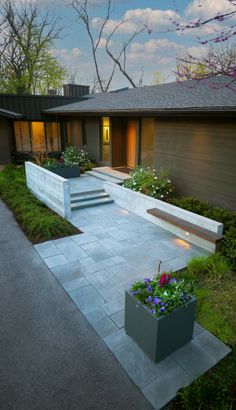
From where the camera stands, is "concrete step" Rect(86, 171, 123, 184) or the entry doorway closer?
"concrete step" Rect(86, 171, 123, 184)

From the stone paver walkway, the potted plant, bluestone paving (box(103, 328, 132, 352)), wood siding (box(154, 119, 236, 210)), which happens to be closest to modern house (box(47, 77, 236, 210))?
wood siding (box(154, 119, 236, 210))

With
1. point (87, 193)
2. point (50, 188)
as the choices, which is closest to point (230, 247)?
point (87, 193)

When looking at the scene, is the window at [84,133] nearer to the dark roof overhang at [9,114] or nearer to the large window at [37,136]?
the large window at [37,136]

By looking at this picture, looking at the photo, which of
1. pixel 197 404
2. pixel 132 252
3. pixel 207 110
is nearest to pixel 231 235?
pixel 132 252

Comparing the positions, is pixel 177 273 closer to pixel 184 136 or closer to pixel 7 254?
pixel 7 254

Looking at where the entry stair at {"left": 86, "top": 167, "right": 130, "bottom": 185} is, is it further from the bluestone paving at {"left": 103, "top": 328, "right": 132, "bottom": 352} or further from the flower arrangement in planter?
the bluestone paving at {"left": 103, "top": 328, "right": 132, "bottom": 352}

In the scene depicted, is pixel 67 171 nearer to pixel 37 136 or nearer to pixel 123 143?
pixel 123 143

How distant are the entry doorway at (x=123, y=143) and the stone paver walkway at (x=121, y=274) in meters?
3.57

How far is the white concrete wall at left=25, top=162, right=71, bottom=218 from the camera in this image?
6836 millimetres

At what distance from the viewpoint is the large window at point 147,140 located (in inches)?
348

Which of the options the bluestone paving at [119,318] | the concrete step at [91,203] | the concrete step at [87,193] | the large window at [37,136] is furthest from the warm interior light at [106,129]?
the bluestone paving at [119,318]

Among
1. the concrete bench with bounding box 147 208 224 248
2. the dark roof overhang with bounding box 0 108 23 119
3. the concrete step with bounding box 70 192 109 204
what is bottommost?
the concrete step with bounding box 70 192 109 204

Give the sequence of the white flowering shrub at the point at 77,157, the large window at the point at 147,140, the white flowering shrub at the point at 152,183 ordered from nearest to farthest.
Result: the white flowering shrub at the point at 152,183
the large window at the point at 147,140
the white flowering shrub at the point at 77,157

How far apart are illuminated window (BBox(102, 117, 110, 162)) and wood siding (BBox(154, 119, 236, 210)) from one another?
3.23 m
